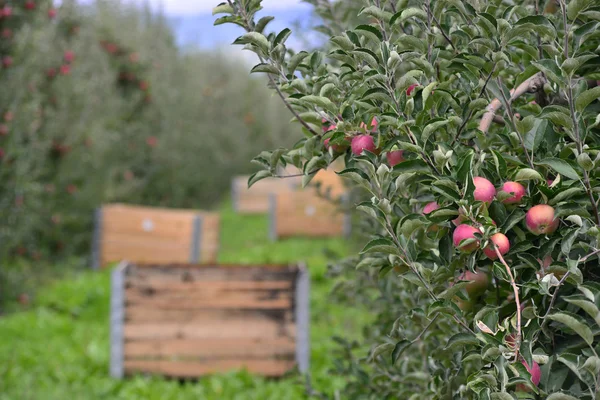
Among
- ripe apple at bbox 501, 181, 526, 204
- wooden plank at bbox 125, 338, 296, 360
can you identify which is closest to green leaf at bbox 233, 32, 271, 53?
ripe apple at bbox 501, 181, 526, 204

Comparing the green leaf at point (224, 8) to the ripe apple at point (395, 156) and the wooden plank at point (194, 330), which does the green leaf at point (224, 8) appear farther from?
the wooden plank at point (194, 330)

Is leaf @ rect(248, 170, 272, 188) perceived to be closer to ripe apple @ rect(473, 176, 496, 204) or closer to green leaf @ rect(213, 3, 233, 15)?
green leaf @ rect(213, 3, 233, 15)

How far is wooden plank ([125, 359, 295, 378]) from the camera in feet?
16.0

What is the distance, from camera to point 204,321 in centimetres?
487

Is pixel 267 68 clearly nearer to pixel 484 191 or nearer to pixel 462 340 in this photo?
pixel 484 191

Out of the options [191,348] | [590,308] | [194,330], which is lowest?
[191,348]

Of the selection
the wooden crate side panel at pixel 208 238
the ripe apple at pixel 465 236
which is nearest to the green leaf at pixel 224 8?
the ripe apple at pixel 465 236

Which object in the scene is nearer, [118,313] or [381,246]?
[381,246]

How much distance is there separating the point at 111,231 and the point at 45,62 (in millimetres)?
2268

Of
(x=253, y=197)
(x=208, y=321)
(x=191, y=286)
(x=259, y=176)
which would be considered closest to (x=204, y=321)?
(x=208, y=321)

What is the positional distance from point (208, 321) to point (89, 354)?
1.23m

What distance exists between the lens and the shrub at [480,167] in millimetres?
1297

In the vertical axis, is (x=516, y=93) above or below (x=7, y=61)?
below

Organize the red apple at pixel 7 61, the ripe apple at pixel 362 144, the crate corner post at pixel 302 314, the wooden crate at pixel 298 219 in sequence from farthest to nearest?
the wooden crate at pixel 298 219, the red apple at pixel 7 61, the crate corner post at pixel 302 314, the ripe apple at pixel 362 144
